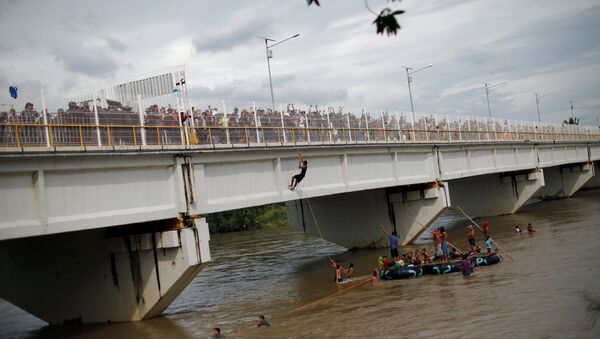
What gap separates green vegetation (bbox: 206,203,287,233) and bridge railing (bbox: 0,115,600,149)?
2673 centimetres

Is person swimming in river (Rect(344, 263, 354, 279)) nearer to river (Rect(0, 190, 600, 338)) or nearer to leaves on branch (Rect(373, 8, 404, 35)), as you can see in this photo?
river (Rect(0, 190, 600, 338))

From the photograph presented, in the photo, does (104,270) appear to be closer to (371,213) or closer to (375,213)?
(371,213)

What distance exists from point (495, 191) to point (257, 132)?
3225 centimetres

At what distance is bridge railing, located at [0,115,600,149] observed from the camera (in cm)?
1647

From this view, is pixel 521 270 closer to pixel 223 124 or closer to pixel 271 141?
pixel 271 141

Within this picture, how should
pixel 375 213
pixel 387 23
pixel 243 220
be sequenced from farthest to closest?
pixel 243 220 → pixel 375 213 → pixel 387 23

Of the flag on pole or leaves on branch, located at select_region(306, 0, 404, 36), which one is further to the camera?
the flag on pole

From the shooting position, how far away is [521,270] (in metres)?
22.8

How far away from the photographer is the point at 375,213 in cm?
3431

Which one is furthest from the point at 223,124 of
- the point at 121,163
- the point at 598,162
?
the point at 598,162

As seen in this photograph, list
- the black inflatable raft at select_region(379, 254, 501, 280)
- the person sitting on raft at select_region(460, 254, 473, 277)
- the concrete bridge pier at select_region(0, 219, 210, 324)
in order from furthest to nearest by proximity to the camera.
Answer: the black inflatable raft at select_region(379, 254, 501, 280)
the person sitting on raft at select_region(460, 254, 473, 277)
the concrete bridge pier at select_region(0, 219, 210, 324)

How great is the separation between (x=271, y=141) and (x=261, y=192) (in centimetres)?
221

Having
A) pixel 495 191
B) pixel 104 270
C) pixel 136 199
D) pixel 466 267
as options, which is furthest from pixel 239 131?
pixel 495 191

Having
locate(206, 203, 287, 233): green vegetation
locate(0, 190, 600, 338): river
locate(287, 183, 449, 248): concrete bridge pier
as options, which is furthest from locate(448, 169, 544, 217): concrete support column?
locate(206, 203, 287, 233): green vegetation
